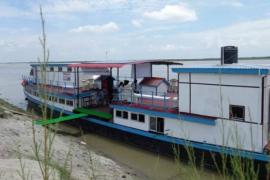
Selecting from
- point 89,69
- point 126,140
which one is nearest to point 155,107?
point 126,140

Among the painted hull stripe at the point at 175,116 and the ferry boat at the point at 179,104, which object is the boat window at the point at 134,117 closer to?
the ferry boat at the point at 179,104

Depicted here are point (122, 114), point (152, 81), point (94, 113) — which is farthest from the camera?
point (94, 113)

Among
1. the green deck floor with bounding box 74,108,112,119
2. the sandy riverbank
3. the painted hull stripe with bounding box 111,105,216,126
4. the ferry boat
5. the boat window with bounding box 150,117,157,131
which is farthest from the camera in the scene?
the green deck floor with bounding box 74,108,112,119

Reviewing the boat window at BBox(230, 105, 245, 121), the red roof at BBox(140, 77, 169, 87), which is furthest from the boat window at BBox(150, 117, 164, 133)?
the boat window at BBox(230, 105, 245, 121)

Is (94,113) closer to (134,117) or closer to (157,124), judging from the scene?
(134,117)

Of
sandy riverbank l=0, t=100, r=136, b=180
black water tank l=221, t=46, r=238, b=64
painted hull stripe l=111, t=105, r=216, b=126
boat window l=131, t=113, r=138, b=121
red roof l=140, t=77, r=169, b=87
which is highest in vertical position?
black water tank l=221, t=46, r=238, b=64

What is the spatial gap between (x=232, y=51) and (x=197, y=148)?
5353 millimetres

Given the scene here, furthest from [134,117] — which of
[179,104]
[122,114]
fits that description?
[179,104]

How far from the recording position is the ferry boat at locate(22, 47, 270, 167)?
32.9ft

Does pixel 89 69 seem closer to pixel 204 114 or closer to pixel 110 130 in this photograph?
pixel 110 130

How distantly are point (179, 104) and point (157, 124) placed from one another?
1763mm

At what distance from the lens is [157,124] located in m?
13.4

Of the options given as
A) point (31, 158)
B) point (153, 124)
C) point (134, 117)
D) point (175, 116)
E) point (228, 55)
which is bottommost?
point (31, 158)

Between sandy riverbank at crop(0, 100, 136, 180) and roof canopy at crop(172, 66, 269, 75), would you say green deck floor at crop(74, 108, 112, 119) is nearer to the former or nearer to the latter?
sandy riverbank at crop(0, 100, 136, 180)
